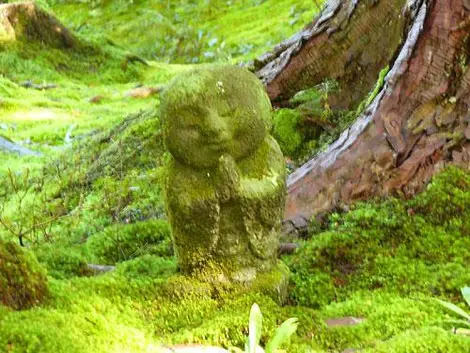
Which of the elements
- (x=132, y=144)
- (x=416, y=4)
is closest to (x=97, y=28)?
(x=132, y=144)

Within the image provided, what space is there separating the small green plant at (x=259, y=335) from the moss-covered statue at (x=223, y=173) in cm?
56

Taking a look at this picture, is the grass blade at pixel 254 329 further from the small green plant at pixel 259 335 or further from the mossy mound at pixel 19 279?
the mossy mound at pixel 19 279

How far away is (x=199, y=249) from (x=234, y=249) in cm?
19

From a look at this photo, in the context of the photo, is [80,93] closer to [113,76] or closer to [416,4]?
[113,76]

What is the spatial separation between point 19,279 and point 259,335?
1.12 metres

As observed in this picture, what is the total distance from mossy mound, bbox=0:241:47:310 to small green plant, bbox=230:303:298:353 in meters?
0.95

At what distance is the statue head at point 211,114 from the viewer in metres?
3.15

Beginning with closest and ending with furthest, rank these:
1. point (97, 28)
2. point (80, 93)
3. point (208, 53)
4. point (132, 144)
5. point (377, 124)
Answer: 1. point (377, 124)
2. point (132, 144)
3. point (80, 93)
4. point (208, 53)
5. point (97, 28)

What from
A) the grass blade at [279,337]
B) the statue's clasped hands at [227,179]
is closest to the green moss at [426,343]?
the grass blade at [279,337]

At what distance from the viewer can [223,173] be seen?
128 inches

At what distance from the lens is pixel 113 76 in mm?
16766

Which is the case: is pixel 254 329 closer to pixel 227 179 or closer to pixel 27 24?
pixel 227 179

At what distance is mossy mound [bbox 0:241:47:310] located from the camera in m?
2.71

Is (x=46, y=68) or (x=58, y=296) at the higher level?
(x=58, y=296)
